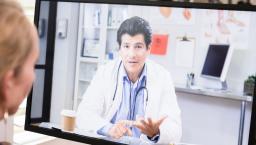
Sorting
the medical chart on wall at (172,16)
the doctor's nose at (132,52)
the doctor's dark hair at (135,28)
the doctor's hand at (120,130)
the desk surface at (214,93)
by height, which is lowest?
the doctor's hand at (120,130)

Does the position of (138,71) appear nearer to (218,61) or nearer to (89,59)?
(89,59)

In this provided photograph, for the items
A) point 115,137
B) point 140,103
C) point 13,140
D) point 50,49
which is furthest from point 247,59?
point 13,140

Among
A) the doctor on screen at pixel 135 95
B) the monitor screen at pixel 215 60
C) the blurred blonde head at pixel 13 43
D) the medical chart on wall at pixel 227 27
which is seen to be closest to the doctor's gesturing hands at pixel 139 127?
the doctor on screen at pixel 135 95

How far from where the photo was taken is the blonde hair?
70 centimetres

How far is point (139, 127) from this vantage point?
1445 millimetres

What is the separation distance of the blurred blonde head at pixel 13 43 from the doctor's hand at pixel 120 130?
750mm

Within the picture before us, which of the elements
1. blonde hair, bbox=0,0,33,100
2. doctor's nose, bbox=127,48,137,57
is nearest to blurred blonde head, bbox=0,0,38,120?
blonde hair, bbox=0,0,33,100

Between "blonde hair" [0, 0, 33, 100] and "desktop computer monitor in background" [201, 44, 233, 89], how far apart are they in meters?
0.80

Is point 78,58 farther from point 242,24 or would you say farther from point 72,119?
point 242,24

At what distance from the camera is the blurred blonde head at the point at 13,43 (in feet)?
2.31

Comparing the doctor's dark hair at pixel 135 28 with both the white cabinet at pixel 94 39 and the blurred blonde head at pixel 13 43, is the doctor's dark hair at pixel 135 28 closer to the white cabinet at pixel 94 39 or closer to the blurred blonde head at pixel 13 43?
the white cabinet at pixel 94 39

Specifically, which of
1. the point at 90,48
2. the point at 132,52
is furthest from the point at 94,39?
the point at 132,52

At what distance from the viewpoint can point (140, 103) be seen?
145 centimetres

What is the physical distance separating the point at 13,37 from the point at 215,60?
855 millimetres
